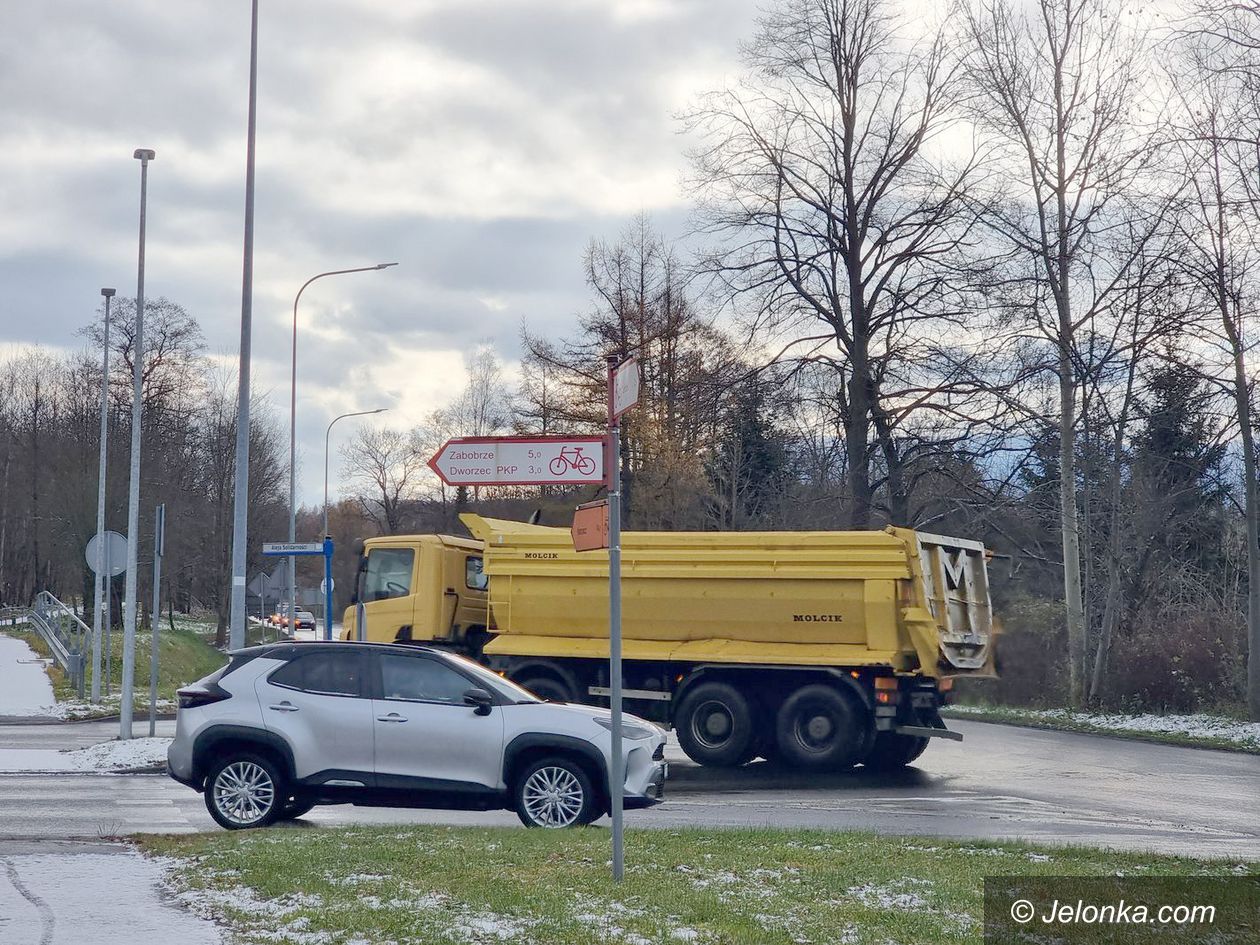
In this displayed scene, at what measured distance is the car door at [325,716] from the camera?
11.0 meters

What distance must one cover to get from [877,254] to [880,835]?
2228 centimetres

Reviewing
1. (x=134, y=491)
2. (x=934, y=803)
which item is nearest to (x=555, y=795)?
(x=934, y=803)

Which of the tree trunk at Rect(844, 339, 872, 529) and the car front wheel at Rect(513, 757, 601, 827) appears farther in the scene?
the tree trunk at Rect(844, 339, 872, 529)

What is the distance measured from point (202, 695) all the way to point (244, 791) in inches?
34.0

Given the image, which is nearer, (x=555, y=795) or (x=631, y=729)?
(x=555, y=795)

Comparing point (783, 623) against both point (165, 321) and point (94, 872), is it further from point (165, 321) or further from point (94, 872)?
point (165, 321)

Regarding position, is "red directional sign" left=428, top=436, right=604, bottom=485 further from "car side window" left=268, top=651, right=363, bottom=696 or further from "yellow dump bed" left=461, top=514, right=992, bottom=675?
"yellow dump bed" left=461, top=514, right=992, bottom=675

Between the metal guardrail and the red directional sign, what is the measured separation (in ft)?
70.7

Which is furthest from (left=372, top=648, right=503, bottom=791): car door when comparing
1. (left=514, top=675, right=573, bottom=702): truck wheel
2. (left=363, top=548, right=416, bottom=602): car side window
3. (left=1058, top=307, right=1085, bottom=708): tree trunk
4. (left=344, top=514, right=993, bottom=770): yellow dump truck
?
(left=1058, top=307, right=1085, bottom=708): tree trunk

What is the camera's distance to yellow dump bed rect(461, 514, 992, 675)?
53.3ft

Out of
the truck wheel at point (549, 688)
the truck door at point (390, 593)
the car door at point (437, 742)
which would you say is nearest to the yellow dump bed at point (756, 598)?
the truck wheel at point (549, 688)

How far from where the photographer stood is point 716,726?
16766 millimetres

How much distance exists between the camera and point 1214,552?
33625 millimetres

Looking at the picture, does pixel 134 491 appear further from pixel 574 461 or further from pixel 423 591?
pixel 574 461
